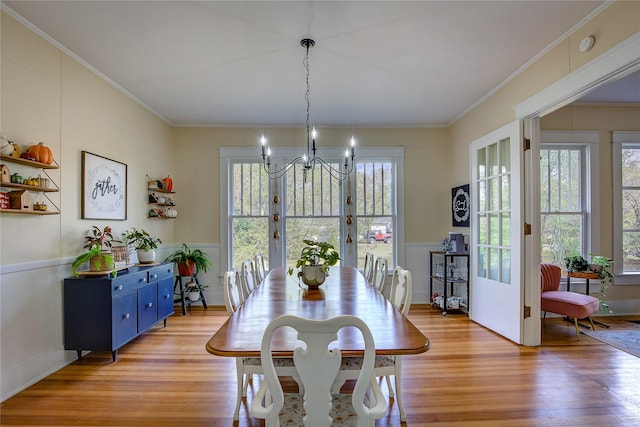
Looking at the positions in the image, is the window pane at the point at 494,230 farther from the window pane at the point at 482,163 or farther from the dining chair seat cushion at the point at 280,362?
the dining chair seat cushion at the point at 280,362

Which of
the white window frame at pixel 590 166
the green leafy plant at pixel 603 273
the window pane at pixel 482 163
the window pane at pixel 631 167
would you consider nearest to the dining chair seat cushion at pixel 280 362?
the window pane at pixel 482 163

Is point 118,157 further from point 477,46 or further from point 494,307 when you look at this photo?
point 494,307

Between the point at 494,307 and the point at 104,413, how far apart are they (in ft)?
12.4

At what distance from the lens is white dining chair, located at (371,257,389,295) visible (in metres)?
2.85

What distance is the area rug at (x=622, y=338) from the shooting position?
3215 mm

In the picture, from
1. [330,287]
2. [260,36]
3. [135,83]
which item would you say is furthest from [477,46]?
[135,83]

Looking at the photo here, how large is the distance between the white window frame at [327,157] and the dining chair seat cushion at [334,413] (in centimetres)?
349

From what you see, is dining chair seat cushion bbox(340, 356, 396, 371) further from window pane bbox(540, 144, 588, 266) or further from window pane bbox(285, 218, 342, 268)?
window pane bbox(540, 144, 588, 266)

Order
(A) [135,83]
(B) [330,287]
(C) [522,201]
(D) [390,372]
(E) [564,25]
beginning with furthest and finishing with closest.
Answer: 1. (A) [135,83]
2. (C) [522,201]
3. (B) [330,287]
4. (E) [564,25]
5. (D) [390,372]

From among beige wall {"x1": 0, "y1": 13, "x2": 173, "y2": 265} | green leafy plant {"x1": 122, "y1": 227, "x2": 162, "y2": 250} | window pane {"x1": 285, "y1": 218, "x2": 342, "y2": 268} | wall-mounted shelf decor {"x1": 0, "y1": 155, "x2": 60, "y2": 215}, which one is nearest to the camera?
wall-mounted shelf decor {"x1": 0, "y1": 155, "x2": 60, "y2": 215}

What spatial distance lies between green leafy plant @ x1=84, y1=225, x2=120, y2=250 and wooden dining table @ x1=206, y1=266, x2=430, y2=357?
1597mm

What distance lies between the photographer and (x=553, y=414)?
2.16m

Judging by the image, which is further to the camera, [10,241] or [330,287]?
[330,287]

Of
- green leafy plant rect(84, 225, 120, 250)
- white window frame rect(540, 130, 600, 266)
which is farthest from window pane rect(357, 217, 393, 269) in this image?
green leafy plant rect(84, 225, 120, 250)
